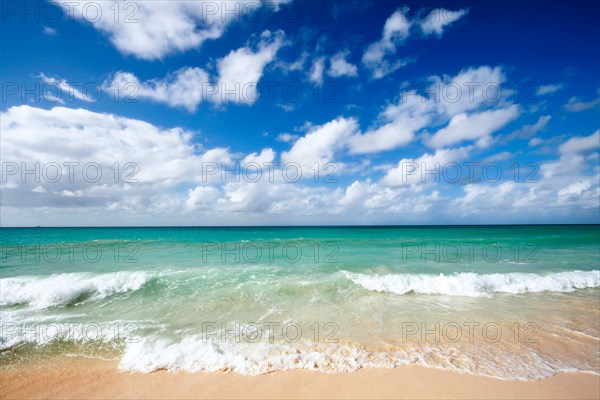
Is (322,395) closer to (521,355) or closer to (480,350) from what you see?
(480,350)

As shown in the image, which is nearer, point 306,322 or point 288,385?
point 288,385

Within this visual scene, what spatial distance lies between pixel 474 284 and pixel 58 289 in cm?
1585

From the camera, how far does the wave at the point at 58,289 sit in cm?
862

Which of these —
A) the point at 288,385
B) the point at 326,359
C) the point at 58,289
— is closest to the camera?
the point at 288,385

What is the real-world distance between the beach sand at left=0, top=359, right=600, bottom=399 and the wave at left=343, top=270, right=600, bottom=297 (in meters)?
5.36

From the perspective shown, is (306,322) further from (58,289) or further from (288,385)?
(58,289)

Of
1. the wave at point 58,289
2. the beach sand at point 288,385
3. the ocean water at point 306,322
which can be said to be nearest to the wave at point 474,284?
the ocean water at point 306,322

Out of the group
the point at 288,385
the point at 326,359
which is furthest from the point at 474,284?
the point at 288,385

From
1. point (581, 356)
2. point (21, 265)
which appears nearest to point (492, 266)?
→ point (581, 356)

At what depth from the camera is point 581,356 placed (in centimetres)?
514

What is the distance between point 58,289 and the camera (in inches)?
350

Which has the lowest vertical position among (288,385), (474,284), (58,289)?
(474,284)

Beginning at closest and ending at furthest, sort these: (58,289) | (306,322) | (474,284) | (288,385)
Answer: (288,385) → (306,322) → (58,289) → (474,284)

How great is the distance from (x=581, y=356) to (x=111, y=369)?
9436 mm
